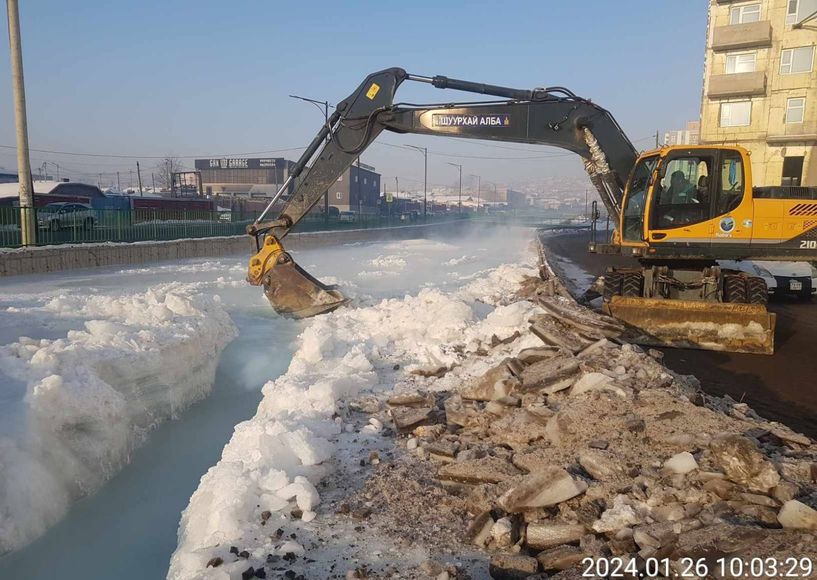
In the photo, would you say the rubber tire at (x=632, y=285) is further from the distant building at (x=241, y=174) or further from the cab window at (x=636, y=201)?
the distant building at (x=241, y=174)

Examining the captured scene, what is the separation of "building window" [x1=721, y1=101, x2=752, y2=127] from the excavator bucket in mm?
32607

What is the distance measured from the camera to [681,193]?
28.6 feet

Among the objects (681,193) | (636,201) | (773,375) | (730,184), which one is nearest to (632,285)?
(636,201)

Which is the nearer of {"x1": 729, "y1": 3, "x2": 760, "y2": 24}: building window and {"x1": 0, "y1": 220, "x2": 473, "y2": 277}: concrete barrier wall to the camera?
{"x1": 0, "y1": 220, "x2": 473, "y2": 277}: concrete barrier wall

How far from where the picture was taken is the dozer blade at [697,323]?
8438mm

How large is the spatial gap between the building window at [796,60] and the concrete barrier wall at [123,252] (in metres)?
28.3

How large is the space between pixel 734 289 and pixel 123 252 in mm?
20331

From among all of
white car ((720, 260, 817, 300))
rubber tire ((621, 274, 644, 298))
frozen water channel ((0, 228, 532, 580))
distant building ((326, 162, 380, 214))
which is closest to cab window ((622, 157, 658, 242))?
rubber tire ((621, 274, 644, 298))

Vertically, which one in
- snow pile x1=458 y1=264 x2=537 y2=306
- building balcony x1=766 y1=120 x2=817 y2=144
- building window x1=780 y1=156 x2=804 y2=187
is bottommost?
snow pile x1=458 y1=264 x2=537 y2=306

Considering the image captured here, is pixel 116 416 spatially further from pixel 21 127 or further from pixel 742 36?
pixel 742 36

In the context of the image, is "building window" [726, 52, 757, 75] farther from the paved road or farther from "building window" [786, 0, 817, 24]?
the paved road

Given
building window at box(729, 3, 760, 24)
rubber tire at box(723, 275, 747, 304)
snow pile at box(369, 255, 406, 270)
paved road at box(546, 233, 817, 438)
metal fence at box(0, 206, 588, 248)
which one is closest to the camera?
paved road at box(546, 233, 817, 438)

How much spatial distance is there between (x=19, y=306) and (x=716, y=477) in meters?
12.1

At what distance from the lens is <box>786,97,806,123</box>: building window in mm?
31828
